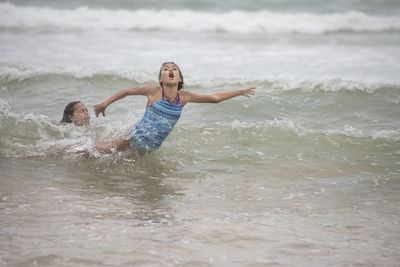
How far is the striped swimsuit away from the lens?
6.14 m

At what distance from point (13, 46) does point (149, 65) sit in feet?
15.1

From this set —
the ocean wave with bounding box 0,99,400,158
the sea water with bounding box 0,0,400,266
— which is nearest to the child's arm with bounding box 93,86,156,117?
the sea water with bounding box 0,0,400,266

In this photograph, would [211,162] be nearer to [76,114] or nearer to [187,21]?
[76,114]

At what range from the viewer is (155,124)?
6.20 meters

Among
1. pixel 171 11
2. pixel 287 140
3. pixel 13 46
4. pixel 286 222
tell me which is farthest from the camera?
pixel 171 11

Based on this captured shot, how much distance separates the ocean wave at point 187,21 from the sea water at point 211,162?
3023 mm

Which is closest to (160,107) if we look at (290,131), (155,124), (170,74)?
(155,124)

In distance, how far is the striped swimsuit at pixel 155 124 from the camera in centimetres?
614

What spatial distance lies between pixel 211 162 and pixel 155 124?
2.81ft

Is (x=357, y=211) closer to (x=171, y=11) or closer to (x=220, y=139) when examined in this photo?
(x=220, y=139)

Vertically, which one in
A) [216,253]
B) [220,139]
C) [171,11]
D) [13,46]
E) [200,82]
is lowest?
[216,253]

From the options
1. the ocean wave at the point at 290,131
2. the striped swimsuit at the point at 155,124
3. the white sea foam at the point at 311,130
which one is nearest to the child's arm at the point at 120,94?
the striped swimsuit at the point at 155,124

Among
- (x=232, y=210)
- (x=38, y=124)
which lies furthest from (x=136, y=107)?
(x=232, y=210)

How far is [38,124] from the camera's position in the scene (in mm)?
7363
